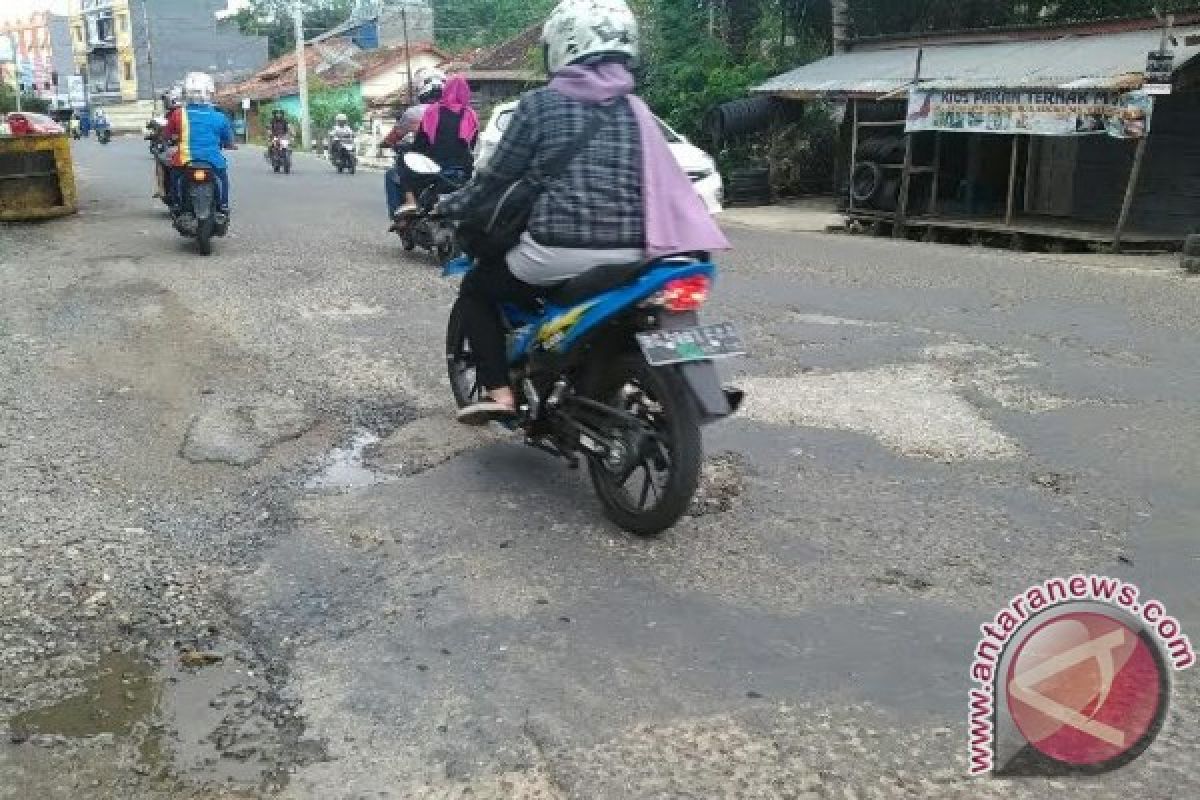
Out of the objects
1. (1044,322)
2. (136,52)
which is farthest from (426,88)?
(136,52)

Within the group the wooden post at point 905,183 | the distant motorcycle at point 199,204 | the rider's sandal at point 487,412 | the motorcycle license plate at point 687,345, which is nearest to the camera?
the motorcycle license plate at point 687,345

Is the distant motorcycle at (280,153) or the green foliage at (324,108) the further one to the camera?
the green foliage at (324,108)

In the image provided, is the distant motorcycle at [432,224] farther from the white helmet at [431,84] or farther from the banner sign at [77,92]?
the banner sign at [77,92]

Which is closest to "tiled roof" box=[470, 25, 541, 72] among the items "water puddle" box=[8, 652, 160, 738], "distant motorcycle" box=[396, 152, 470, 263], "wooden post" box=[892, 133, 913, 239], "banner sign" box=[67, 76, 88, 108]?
"wooden post" box=[892, 133, 913, 239]

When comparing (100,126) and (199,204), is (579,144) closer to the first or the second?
(199,204)

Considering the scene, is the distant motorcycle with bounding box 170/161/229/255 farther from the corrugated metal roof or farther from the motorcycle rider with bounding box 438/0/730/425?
the corrugated metal roof

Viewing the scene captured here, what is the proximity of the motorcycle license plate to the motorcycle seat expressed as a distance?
21 centimetres

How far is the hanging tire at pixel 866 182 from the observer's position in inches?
617

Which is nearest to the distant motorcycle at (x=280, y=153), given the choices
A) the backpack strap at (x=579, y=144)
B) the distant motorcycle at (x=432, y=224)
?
the distant motorcycle at (x=432, y=224)

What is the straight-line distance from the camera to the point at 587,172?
376cm

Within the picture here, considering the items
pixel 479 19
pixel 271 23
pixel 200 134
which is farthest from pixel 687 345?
pixel 271 23

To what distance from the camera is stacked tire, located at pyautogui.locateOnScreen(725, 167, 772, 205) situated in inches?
749

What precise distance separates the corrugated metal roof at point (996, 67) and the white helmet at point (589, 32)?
995 cm

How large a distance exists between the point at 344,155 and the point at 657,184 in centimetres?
2260
